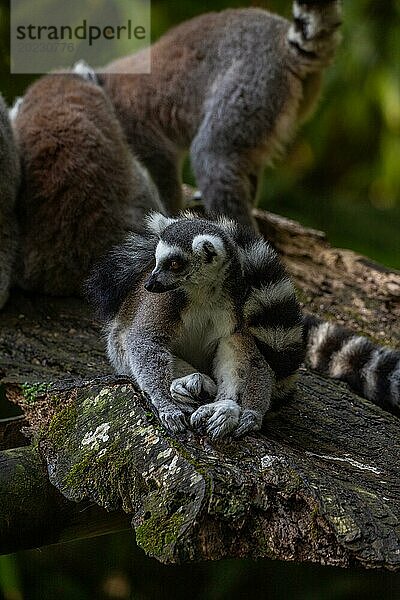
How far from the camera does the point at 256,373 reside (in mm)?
3531

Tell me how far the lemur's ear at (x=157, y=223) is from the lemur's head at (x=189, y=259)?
0.29 m

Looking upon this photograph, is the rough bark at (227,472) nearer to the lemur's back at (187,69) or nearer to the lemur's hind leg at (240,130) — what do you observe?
the lemur's hind leg at (240,130)

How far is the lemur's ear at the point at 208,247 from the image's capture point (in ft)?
11.7

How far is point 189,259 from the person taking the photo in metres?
3.56

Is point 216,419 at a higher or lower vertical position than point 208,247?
lower

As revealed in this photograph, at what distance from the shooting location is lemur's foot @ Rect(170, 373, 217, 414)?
3438mm

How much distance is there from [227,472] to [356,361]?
6.03 ft

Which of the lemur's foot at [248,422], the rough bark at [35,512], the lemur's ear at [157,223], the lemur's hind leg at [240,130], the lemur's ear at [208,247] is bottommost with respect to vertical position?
the rough bark at [35,512]

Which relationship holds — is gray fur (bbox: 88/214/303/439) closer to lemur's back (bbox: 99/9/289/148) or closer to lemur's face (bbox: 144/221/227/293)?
lemur's face (bbox: 144/221/227/293)

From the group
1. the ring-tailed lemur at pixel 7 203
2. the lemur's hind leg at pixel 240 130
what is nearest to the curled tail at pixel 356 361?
the lemur's hind leg at pixel 240 130

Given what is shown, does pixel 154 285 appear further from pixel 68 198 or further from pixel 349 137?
pixel 349 137

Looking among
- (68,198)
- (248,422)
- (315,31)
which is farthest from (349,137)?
(248,422)

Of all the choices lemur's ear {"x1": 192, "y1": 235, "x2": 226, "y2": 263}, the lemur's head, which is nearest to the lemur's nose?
the lemur's head

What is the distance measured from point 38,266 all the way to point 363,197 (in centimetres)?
585
